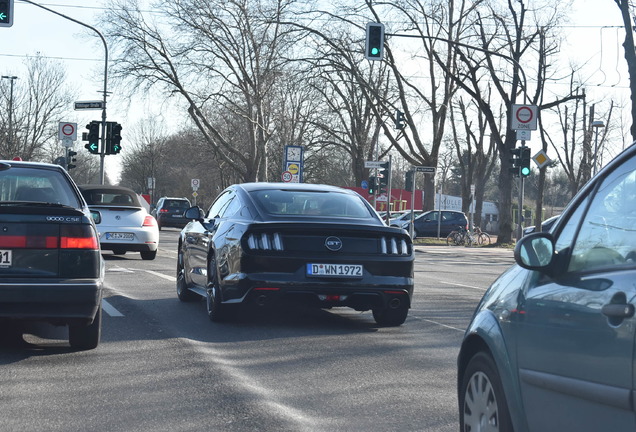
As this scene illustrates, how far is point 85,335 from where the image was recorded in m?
7.74

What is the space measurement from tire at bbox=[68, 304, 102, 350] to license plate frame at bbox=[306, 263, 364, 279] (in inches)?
82.1

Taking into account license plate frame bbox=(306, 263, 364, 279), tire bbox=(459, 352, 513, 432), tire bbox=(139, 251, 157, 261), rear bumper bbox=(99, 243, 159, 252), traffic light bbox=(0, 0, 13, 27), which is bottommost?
tire bbox=(139, 251, 157, 261)

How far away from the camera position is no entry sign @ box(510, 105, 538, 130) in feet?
88.9

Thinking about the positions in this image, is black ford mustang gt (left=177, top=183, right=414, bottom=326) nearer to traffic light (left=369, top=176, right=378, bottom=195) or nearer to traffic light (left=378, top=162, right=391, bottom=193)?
traffic light (left=378, top=162, right=391, bottom=193)

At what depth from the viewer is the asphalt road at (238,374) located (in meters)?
5.50

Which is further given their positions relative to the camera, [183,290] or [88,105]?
[88,105]

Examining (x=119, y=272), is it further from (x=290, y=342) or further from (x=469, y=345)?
(x=469, y=345)

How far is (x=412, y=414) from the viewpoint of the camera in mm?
5707

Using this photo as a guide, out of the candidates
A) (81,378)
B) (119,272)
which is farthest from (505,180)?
(81,378)

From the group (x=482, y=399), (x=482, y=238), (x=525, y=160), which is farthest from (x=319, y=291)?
(x=482, y=238)

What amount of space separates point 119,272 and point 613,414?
14050mm

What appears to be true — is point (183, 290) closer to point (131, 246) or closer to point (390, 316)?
point (390, 316)

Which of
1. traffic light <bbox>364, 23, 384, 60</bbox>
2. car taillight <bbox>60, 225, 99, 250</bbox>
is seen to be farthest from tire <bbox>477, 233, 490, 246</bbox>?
car taillight <bbox>60, 225, 99, 250</bbox>

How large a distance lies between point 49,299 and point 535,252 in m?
4.31
